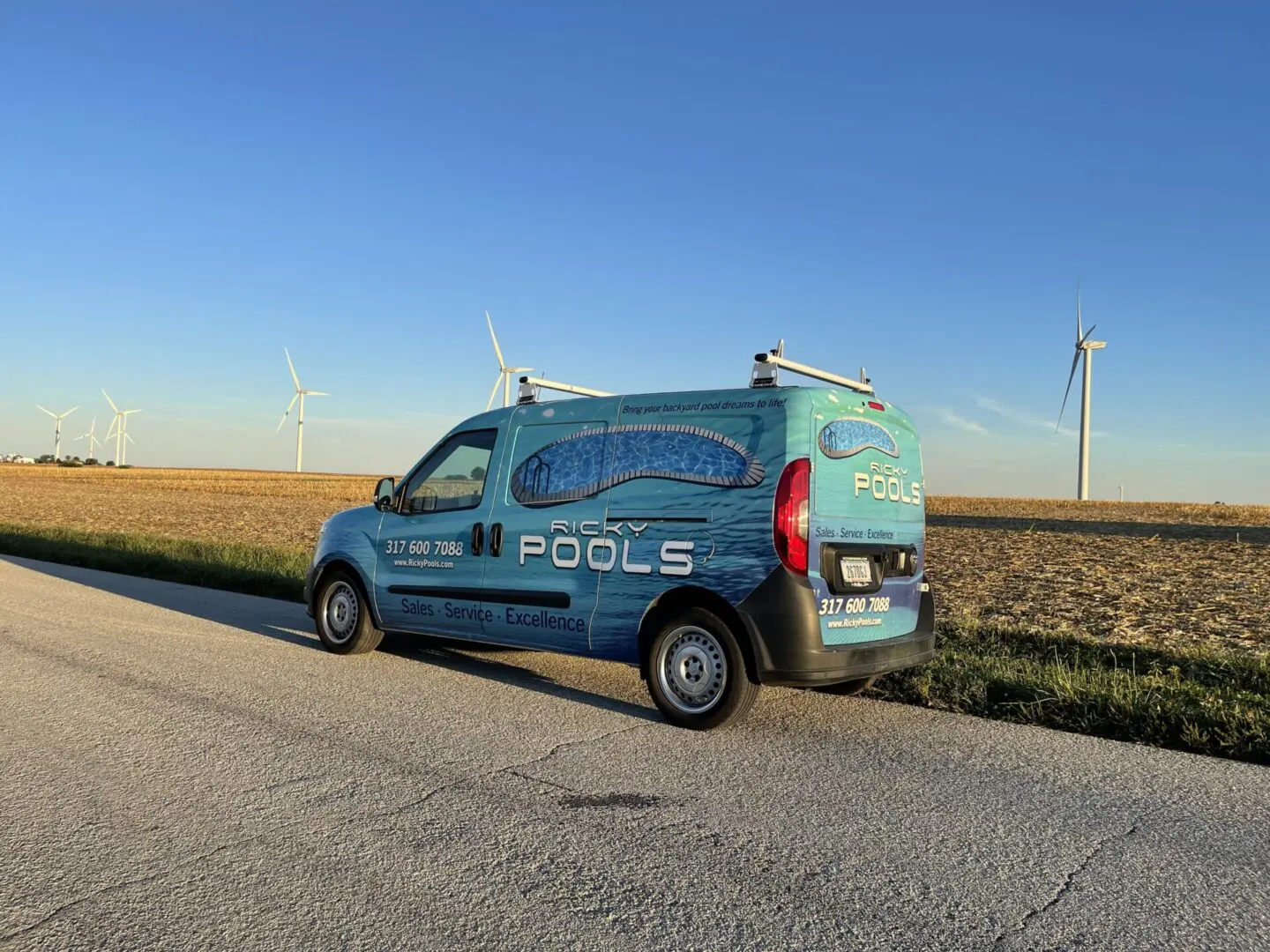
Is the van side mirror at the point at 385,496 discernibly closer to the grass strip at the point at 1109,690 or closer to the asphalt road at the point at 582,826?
the asphalt road at the point at 582,826

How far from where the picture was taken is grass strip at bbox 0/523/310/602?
12.5 meters

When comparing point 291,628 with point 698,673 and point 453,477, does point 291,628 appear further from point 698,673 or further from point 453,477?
point 698,673

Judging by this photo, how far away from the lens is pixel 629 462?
6.03 m

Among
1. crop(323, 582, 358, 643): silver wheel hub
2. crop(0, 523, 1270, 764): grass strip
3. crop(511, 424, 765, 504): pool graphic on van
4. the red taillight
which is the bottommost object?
crop(0, 523, 1270, 764): grass strip

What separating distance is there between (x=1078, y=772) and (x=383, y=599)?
188 inches

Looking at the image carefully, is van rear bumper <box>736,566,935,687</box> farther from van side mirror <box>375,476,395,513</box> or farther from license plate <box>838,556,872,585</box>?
van side mirror <box>375,476,395,513</box>

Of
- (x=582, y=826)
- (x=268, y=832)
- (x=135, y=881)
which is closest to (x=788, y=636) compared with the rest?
(x=582, y=826)

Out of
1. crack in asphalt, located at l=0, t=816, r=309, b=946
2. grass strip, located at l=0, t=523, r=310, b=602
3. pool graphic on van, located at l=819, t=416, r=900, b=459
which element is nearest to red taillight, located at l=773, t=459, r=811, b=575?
pool graphic on van, located at l=819, t=416, r=900, b=459

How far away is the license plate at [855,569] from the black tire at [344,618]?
3.76 metres

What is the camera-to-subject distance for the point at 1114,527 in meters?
26.9

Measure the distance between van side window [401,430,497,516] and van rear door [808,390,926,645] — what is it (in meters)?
2.48

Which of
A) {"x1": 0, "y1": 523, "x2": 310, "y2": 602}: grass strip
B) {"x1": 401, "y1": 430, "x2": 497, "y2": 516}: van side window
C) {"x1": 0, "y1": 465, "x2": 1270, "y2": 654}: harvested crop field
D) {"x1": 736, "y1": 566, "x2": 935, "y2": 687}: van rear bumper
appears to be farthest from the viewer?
{"x1": 0, "y1": 523, "x2": 310, "y2": 602}: grass strip

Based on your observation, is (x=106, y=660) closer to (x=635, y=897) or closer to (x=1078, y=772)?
(x=635, y=897)

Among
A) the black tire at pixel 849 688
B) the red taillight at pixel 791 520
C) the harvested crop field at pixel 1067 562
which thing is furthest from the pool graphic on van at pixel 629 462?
the harvested crop field at pixel 1067 562
